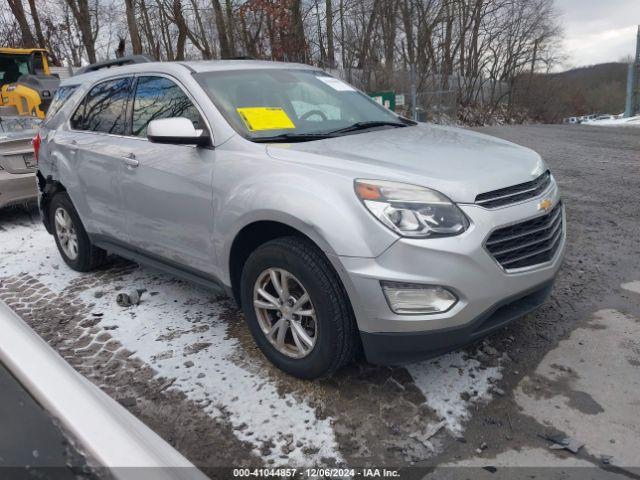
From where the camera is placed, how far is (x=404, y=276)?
2.33 meters

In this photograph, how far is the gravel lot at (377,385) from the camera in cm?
237

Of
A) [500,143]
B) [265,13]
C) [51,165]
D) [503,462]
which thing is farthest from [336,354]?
[265,13]

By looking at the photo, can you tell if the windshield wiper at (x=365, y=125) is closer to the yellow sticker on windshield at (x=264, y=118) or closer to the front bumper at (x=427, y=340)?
the yellow sticker on windshield at (x=264, y=118)

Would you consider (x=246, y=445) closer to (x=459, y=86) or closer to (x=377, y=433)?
(x=377, y=433)

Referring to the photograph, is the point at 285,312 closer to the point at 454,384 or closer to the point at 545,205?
the point at 454,384

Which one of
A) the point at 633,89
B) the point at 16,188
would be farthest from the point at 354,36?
the point at 16,188

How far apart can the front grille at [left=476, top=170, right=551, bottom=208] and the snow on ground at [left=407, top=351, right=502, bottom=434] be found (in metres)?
0.98

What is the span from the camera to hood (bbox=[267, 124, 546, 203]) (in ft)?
8.19

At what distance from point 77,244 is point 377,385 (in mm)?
3190

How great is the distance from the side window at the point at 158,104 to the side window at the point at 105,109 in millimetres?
186

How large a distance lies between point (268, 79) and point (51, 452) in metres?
2.95

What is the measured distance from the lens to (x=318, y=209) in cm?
250

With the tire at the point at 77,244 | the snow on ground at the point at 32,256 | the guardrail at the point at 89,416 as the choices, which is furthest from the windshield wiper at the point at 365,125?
the snow on ground at the point at 32,256

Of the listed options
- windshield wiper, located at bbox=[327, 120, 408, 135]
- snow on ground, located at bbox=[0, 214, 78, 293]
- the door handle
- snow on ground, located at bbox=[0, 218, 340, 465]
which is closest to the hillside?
windshield wiper, located at bbox=[327, 120, 408, 135]
